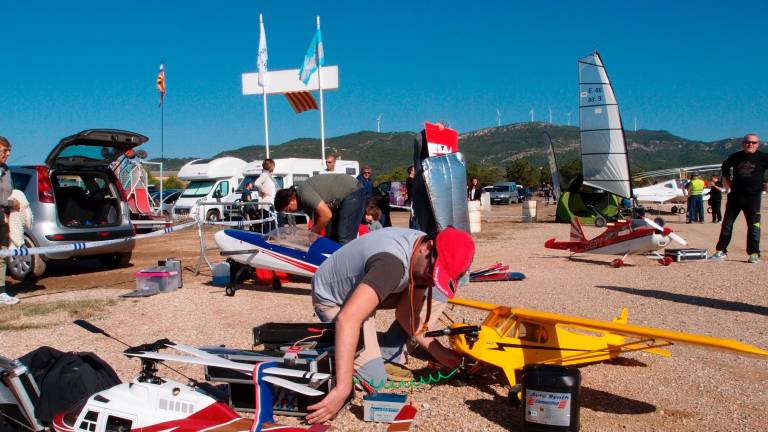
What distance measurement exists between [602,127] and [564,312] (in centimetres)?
1465

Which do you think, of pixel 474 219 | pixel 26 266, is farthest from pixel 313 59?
pixel 26 266

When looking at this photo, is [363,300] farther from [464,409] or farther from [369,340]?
[464,409]

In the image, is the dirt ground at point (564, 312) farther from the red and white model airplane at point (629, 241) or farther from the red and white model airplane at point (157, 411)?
the red and white model airplane at point (157, 411)

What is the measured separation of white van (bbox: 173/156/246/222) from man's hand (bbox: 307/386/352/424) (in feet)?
77.6

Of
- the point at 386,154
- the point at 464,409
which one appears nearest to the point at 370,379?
the point at 464,409

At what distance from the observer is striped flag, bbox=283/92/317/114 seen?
952 inches

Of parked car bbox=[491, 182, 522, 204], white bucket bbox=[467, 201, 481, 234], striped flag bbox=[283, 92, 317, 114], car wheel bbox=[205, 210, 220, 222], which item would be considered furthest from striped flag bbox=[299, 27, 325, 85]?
parked car bbox=[491, 182, 522, 204]

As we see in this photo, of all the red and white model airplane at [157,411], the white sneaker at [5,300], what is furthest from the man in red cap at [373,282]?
the white sneaker at [5,300]

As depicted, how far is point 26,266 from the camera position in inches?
349

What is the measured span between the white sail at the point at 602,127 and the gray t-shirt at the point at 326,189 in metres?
14.5

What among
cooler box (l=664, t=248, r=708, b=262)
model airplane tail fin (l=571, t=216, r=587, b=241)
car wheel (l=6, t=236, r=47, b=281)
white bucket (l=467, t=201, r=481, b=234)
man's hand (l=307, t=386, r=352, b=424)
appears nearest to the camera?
man's hand (l=307, t=386, r=352, b=424)

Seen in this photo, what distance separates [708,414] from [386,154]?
196m

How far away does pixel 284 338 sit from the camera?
3906mm

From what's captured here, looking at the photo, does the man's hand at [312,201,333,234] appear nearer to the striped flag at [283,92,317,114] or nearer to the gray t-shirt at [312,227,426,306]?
the gray t-shirt at [312,227,426,306]
